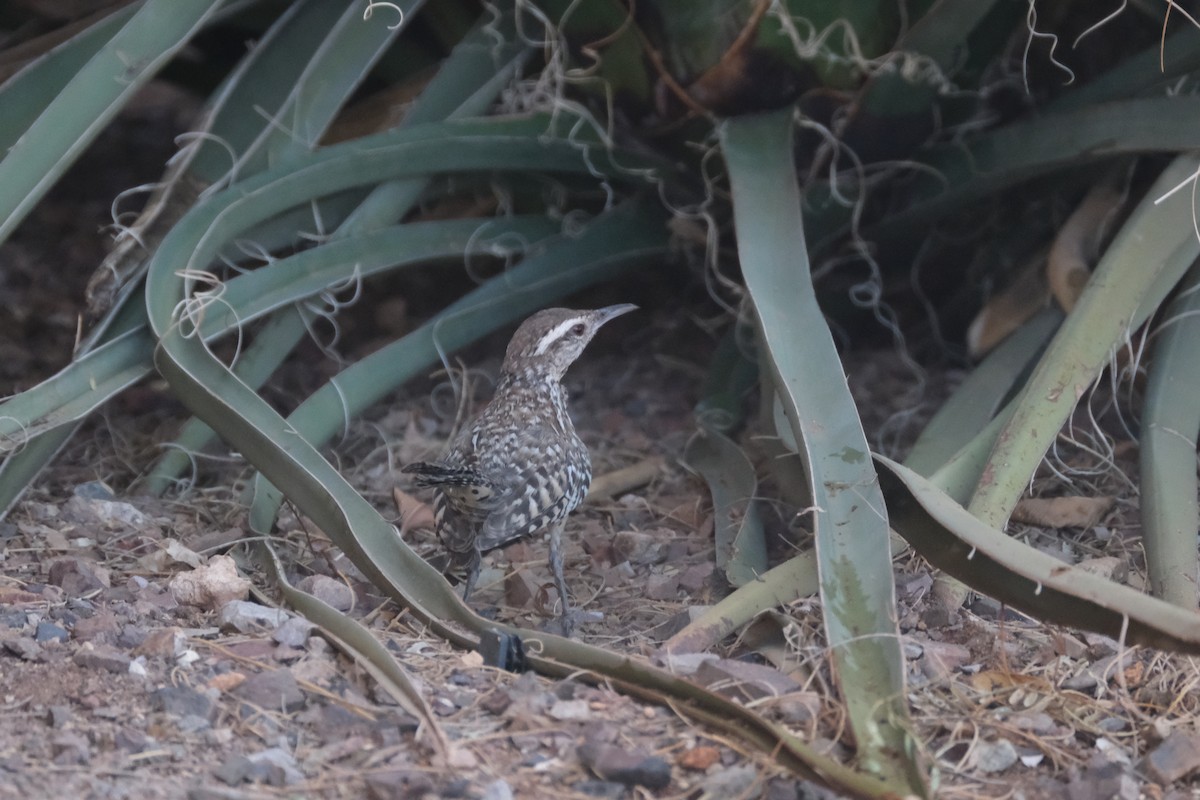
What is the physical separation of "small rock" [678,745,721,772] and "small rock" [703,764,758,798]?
37 mm

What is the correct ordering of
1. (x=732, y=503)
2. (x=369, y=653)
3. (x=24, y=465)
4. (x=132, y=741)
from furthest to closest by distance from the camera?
(x=732, y=503) → (x=24, y=465) → (x=369, y=653) → (x=132, y=741)

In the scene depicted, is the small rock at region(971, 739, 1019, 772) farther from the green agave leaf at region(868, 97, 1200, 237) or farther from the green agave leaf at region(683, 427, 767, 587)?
the green agave leaf at region(868, 97, 1200, 237)

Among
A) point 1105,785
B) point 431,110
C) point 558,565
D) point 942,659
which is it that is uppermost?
point 431,110

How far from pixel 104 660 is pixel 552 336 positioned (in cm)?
148

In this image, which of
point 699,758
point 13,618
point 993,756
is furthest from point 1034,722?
point 13,618

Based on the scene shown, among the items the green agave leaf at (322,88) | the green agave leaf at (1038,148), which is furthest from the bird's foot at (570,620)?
the green agave leaf at (1038,148)

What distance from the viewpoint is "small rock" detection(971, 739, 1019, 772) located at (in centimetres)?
202

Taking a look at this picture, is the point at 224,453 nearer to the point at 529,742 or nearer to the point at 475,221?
the point at 475,221

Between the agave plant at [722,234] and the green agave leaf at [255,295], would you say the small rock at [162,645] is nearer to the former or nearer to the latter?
the agave plant at [722,234]

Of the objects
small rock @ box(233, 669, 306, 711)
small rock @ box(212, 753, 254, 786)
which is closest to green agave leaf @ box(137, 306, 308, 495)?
small rock @ box(233, 669, 306, 711)

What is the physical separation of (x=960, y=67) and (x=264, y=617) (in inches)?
84.9

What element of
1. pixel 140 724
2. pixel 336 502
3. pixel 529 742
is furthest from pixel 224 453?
pixel 529 742

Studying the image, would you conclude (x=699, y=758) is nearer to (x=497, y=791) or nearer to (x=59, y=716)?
(x=497, y=791)

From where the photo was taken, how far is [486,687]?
2158mm
